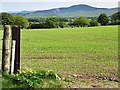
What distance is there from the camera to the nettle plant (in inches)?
342

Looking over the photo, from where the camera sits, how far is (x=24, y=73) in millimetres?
9328

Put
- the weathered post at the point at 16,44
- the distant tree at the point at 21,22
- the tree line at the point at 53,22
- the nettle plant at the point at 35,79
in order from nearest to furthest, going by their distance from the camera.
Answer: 1. the nettle plant at the point at 35,79
2. the weathered post at the point at 16,44
3. the tree line at the point at 53,22
4. the distant tree at the point at 21,22

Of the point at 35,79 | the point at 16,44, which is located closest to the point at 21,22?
the point at 16,44

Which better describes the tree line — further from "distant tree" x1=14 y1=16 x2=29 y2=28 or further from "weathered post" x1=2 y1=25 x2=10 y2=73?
"weathered post" x1=2 y1=25 x2=10 y2=73

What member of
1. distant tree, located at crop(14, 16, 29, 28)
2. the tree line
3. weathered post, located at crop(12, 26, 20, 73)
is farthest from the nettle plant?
distant tree, located at crop(14, 16, 29, 28)

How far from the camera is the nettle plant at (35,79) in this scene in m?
8.70

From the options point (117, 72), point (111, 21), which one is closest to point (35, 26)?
point (111, 21)

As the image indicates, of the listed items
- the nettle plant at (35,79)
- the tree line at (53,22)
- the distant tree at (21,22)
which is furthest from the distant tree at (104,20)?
the nettle plant at (35,79)

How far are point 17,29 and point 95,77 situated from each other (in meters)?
2.77

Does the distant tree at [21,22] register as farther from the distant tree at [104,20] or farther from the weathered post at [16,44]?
the weathered post at [16,44]

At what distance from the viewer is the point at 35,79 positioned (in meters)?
8.90

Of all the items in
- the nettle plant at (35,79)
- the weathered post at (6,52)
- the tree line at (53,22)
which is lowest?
the tree line at (53,22)

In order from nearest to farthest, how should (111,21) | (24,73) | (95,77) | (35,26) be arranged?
(24,73) < (95,77) < (35,26) < (111,21)

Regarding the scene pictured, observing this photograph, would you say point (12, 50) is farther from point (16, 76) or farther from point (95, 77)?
point (95, 77)
